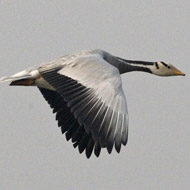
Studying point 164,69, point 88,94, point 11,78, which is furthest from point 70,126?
point 164,69

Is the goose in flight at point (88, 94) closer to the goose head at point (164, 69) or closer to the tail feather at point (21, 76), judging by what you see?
the tail feather at point (21, 76)

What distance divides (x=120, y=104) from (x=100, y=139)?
2.50 feet

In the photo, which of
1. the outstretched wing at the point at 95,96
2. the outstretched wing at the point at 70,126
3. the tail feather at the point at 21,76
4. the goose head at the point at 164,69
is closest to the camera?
the outstretched wing at the point at 95,96

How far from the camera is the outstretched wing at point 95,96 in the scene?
35.8 ft

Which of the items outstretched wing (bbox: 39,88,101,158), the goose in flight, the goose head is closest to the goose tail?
the goose in flight

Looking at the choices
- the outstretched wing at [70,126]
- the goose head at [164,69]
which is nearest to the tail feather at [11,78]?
the outstretched wing at [70,126]

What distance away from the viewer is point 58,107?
47.0 ft

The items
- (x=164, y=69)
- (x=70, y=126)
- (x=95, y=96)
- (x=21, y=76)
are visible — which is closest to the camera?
(x=95, y=96)

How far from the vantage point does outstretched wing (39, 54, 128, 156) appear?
35.8 ft

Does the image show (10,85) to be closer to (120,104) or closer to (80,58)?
(80,58)

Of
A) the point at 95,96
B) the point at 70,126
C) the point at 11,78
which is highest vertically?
the point at 95,96

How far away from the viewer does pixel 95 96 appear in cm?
1151

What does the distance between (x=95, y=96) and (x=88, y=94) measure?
132 mm

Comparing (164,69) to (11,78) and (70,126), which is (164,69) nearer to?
(70,126)
